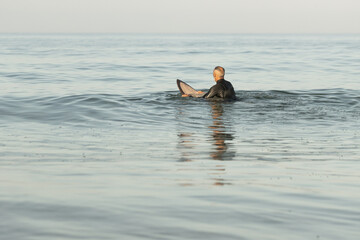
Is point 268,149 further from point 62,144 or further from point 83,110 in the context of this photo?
point 83,110

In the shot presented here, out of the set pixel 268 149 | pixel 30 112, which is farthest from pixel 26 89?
pixel 268 149

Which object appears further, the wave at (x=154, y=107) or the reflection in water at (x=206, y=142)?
the wave at (x=154, y=107)

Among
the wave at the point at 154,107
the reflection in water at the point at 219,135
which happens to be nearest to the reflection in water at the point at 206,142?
the reflection in water at the point at 219,135

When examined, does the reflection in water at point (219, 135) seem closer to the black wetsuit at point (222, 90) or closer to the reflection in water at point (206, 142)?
the reflection in water at point (206, 142)

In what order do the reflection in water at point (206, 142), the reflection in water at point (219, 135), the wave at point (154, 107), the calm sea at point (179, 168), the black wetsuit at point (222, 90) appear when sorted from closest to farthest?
the calm sea at point (179, 168) < the reflection in water at point (206, 142) < the reflection in water at point (219, 135) < the wave at point (154, 107) < the black wetsuit at point (222, 90)

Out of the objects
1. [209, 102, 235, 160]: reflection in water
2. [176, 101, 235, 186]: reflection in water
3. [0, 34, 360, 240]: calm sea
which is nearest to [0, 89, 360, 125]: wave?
[0, 34, 360, 240]: calm sea

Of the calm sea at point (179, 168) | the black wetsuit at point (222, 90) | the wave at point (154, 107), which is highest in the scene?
the black wetsuit at point (222, 90)

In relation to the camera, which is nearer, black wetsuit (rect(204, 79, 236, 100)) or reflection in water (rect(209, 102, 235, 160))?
reflection in water (rect(209, 102, 235, 160))

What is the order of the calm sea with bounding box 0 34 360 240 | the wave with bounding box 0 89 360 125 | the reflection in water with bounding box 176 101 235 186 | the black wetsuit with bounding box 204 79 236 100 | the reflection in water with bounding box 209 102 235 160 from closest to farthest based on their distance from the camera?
the calm sea with bounding box 0 34 360 240 < the reflection in water with bounding box 176 101 235 186 < the reflection in water with bounding box 209 102 235 160 < the wave with bounding box 0 89 360 125 < the black wetsuit with bounding box 204 79 236 100

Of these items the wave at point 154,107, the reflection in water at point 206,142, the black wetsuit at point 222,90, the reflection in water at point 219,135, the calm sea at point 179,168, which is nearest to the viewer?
the calm sea at point 179,168

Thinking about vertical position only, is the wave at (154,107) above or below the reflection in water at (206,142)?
above

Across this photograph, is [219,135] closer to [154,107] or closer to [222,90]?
[222,90]

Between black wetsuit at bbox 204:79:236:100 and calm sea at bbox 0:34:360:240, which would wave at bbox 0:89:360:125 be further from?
black wetsuit at bbox 204:79:236:100

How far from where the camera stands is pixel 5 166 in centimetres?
810
